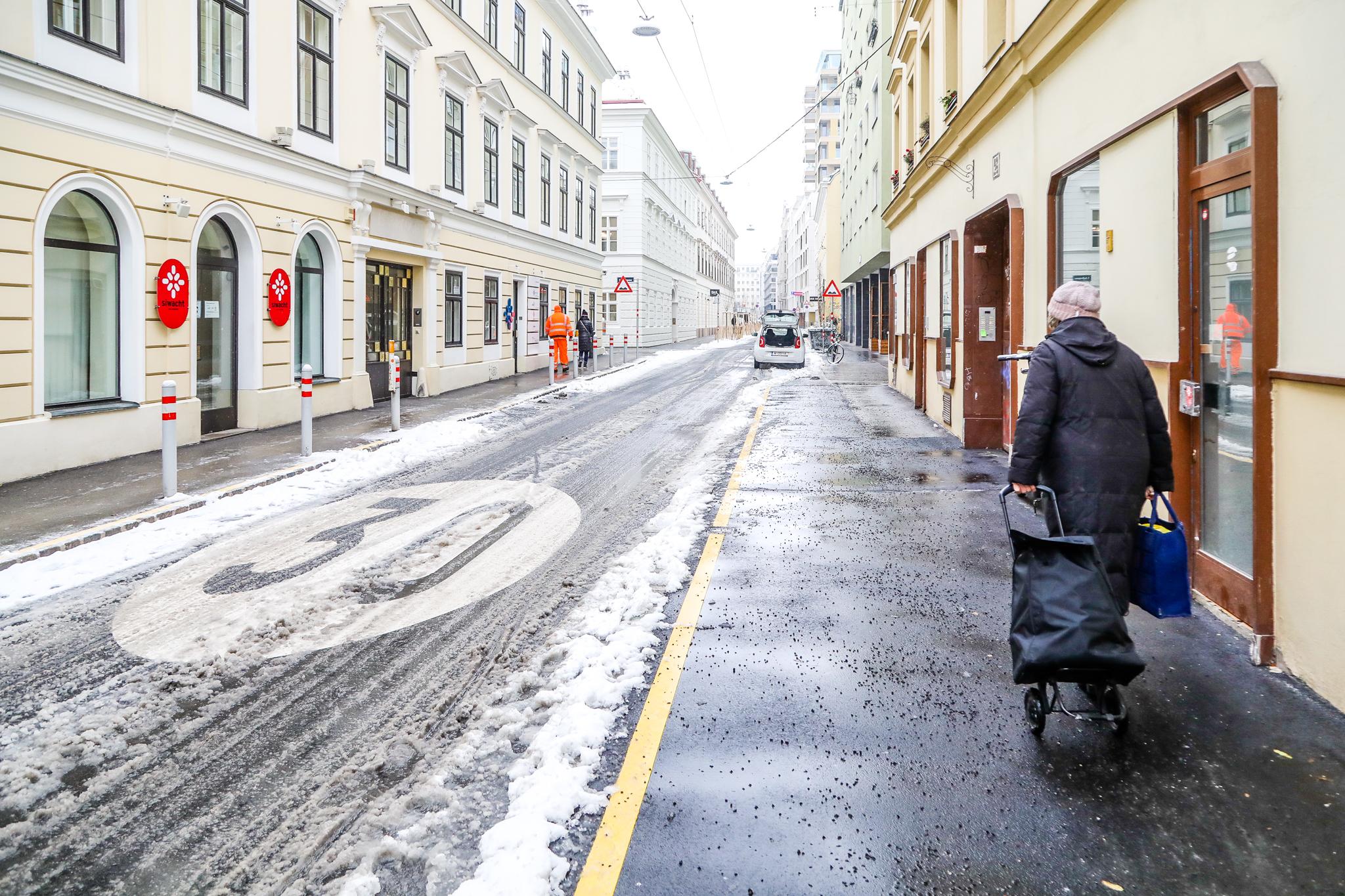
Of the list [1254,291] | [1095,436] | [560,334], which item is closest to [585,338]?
[560,334]

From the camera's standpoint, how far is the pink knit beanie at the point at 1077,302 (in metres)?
4.18

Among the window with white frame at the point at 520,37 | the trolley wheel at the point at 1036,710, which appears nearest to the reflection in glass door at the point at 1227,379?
the trolley wheel at the point at 1036,710

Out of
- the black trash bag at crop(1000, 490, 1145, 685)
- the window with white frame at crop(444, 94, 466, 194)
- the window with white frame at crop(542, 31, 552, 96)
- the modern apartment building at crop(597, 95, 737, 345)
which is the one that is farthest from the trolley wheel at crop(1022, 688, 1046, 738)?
the modern apartment building at crop(597, 95, 737, 345)

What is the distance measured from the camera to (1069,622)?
139 inches

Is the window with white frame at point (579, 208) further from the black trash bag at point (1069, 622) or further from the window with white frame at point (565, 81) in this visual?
the black trash bag at point (1069, 622)

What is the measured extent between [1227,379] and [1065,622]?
2520mm

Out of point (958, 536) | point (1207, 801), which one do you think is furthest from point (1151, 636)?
point (958, 536)

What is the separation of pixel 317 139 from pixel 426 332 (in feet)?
18.0

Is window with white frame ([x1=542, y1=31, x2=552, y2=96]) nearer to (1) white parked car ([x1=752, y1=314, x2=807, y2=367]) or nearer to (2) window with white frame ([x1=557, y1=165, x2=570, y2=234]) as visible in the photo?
(2) window with white frame ([x1=557, y1=165, x2=570, y2=234])

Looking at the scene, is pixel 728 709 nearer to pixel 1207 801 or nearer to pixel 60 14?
pixel 1207 801

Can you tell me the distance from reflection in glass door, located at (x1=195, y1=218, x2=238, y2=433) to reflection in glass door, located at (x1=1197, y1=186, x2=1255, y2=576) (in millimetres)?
12343

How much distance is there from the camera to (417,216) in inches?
760

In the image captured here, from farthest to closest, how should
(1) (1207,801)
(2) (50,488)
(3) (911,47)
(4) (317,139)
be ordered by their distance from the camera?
(3) (911,47), (4) (317,139), (2) (50,488), (1) (1207,801)

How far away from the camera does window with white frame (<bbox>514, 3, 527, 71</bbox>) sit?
26.2 meters
